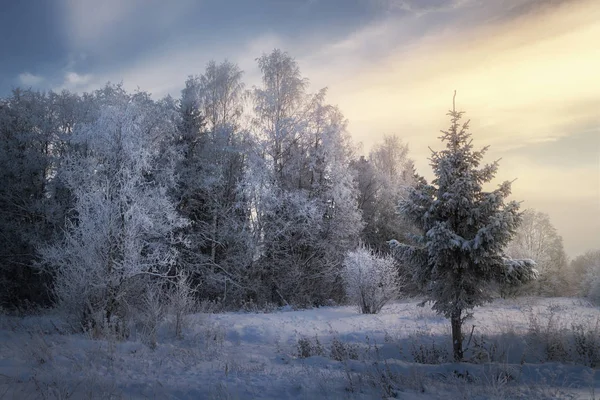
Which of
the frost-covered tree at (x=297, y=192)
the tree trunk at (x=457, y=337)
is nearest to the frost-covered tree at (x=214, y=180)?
the frost-covered tree at (x=297, y=192)

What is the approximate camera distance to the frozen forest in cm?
655

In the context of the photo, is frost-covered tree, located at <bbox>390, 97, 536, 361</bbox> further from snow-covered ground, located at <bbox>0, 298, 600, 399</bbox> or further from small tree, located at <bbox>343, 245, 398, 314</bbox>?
small tree, located at <bbox>343, 245, 398, 314</bbox>

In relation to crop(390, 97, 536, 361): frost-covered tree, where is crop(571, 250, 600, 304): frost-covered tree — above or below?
below

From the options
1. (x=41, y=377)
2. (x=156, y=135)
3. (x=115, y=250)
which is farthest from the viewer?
(x=156, y=135)

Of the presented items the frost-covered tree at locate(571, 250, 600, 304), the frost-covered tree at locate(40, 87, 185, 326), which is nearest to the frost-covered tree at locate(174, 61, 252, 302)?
the frost-covered tree at locate(40, 87, 185, 326)

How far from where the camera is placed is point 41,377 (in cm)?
595

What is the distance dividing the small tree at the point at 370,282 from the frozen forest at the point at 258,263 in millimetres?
66

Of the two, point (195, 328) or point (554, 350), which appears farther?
point (195, 328)

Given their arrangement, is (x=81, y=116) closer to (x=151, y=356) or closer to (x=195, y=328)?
(x=195, y=328)

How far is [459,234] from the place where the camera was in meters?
8.22

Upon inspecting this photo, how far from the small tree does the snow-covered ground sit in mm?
3009

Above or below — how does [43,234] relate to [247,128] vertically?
below

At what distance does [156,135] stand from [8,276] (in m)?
12.1

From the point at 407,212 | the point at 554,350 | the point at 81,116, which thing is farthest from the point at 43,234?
the point at 554,350
